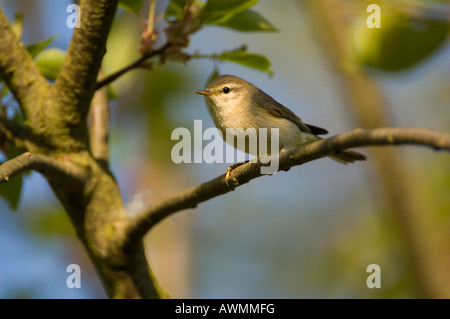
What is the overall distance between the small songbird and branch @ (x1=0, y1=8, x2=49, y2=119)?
1173mm

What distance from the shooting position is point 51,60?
8.27 feet

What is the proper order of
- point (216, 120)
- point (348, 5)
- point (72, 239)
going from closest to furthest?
point (216, 120)
point (348, 5)
point (72, 239)

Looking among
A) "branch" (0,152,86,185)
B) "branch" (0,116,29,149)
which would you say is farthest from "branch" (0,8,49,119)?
"branch" (0,152,86,185)

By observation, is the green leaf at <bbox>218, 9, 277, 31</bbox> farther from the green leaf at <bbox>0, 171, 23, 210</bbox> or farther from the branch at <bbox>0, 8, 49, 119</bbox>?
the green leaf at <bbox>0, 171, 23, 210</bbox>

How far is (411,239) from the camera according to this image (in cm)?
343

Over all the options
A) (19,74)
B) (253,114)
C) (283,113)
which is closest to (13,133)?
(19,74)

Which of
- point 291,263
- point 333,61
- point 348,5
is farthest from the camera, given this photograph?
point 291,263

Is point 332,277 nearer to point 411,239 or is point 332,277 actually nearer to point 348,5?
point 411,239

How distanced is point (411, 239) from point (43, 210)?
2857 mm

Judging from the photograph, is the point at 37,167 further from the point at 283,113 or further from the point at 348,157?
the point at 283,113

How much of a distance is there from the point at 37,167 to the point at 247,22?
42.6 inches

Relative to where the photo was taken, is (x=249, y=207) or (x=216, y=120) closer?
(x=216, y=120)

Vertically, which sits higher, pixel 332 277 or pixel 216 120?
pixel 216 120

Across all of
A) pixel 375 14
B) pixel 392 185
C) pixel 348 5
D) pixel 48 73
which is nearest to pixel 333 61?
pixel 348 5
